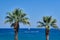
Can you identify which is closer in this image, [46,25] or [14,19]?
[14,19]

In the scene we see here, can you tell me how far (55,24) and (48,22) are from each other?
61.1 inches

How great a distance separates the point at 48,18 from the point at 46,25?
→ 159 cm

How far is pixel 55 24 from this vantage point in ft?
189

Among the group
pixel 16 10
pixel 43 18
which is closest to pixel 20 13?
pixel 16 10

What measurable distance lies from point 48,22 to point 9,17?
8.72 metres

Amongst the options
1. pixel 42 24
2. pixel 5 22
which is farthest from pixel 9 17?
pixel 42 24

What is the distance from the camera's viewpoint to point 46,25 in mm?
57312

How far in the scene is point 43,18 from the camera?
5759 centimetres

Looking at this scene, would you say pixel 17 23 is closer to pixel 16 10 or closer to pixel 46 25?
pixel 16 10

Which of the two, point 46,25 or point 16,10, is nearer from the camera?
point 16,10

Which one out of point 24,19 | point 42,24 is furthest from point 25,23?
point 42,24

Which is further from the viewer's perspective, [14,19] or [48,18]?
[48,18]

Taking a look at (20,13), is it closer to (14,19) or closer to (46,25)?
(14,19)

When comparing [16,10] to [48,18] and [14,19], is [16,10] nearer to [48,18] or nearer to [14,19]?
[14,19]
